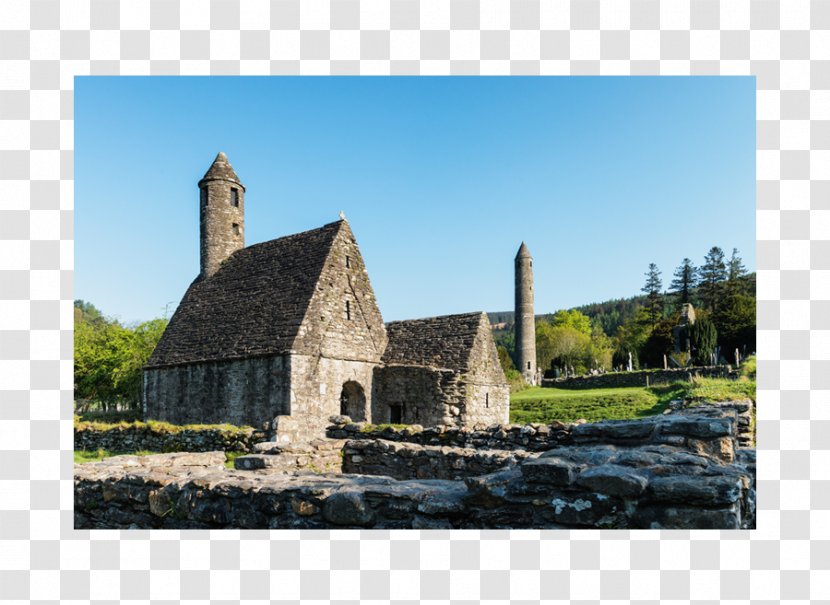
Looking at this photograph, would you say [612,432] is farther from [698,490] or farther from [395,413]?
[395,413]

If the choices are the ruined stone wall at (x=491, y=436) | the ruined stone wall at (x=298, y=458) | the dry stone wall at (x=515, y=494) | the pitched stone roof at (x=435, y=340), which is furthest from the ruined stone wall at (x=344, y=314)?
the dry stone wall at (x=515, y=494)

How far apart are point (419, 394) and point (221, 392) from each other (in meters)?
6.98

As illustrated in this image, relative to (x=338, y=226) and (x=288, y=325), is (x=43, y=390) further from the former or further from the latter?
(x=338, y=226)

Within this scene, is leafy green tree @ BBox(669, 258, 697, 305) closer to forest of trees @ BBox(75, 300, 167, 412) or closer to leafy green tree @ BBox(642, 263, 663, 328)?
leafy green tree @ BBox(642, 263, 663, 328)

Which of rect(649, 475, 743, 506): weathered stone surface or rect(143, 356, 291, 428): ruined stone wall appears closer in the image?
rect(649, 475, 743, 506): weathered stone surface

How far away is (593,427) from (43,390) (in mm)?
6272

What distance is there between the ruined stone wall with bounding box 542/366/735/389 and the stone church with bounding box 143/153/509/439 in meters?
18.2

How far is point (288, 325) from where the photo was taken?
64.6ft

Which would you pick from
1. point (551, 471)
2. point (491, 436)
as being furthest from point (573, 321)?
point (551, 471)

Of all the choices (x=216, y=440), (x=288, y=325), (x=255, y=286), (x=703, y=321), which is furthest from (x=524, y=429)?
(x=703, y=321)

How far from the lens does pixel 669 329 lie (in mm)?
53000

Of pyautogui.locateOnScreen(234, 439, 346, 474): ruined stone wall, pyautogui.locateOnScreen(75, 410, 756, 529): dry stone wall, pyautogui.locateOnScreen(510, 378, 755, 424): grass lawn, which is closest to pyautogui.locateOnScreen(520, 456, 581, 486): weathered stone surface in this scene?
pyautogui.locateOnScreen(75, 410, 756, 529): dry stone wall

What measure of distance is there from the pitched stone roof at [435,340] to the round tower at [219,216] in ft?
29.3

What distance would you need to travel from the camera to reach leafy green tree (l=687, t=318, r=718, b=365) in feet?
140
